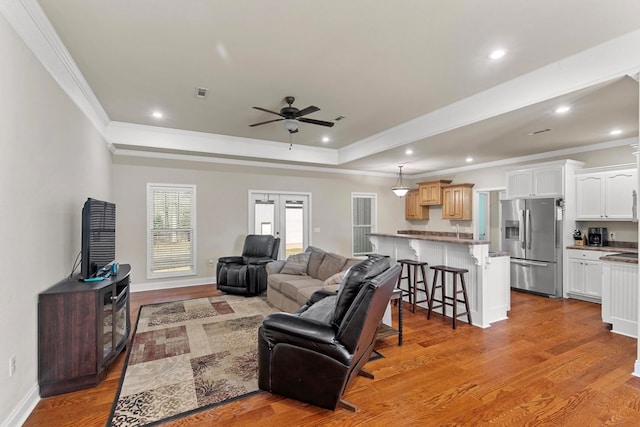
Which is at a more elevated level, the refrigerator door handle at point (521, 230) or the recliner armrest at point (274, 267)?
the refrigerator door handle at point (521, 230)

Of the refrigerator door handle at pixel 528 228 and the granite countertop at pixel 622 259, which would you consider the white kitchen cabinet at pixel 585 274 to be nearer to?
the refrigerator door handle at pixel 528 228

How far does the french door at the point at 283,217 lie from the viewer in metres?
7.02

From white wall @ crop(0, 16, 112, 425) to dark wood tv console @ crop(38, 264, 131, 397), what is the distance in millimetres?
78

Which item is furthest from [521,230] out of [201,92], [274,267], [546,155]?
[201,92]

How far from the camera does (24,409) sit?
2.20 metres

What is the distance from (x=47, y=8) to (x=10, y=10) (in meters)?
0.32

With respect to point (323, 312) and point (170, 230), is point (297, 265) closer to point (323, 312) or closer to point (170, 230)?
point (323, 312)

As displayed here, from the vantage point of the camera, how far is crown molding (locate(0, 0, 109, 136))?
2.13 m

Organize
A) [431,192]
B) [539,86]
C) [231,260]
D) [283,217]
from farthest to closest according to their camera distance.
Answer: [431,192] → [283,217] → [231,260] → [539,86]

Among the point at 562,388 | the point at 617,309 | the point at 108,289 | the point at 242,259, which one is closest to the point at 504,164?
the point at 617,309

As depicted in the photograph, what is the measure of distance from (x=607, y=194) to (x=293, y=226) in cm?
602

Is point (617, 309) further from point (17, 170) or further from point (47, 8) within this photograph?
point (47, 8)

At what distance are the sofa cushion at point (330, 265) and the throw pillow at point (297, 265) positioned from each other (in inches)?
17.1

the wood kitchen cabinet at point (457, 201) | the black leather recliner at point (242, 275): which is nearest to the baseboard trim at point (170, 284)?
the black leather recliner at point (242, 275)
